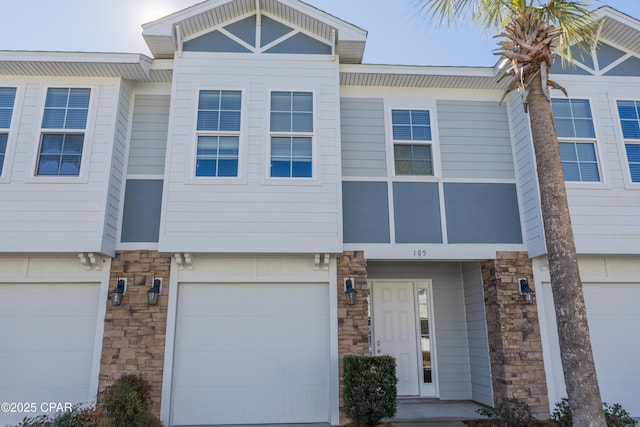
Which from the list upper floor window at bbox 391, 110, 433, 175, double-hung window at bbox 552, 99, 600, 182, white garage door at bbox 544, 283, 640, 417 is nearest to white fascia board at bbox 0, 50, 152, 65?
upper floor window at bbox 391, 110, 433, 175

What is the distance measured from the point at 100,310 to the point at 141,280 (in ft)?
2.64

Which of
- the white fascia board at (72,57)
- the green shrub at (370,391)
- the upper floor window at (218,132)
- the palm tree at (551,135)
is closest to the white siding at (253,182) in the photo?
the upper floor window at (218,132)

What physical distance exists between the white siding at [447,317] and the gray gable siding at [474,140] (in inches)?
86.3

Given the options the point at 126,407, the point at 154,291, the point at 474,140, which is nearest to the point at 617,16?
the point at 474,140

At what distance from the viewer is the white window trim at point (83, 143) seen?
23.8ft

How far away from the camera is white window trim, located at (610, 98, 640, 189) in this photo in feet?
25.5

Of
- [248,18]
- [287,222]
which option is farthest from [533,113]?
[248,18]

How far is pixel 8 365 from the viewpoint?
23.1 feet

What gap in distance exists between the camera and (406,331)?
8930 millimetres

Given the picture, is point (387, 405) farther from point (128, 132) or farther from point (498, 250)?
point (128, 132)

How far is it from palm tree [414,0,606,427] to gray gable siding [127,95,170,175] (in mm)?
4893

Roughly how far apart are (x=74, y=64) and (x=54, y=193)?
225 cm

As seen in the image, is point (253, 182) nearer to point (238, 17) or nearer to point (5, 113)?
point (238, 17)

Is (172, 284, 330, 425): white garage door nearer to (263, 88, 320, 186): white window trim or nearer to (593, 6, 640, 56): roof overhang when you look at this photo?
(263, 88, 320, 186): white window trim
